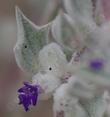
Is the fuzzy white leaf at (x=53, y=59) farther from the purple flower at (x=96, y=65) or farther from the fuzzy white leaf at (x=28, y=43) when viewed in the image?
the purple flower at (x=96, y=65)

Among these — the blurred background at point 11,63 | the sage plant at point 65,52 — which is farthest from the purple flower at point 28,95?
the blurred background at point 11,63

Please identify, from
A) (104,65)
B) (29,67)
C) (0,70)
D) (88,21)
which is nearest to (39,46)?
(29,67)

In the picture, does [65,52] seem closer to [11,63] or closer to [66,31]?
[66,31]

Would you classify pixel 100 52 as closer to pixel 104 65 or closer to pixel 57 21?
pixel 104 65

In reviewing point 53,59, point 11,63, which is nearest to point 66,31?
point 53,59

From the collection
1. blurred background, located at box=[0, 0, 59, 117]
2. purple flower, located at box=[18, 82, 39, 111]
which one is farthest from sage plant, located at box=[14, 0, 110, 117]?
blurred background, located at box=[0, 0, 59, 117]

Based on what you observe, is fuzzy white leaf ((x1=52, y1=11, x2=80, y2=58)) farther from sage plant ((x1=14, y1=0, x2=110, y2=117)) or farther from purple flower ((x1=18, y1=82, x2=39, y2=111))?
purple flower ((x1=18, y1=82, x2=39, y2=111))

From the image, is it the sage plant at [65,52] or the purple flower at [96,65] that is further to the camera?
the sage plant at [65,52]
